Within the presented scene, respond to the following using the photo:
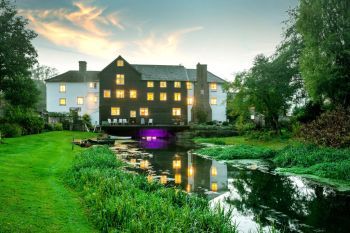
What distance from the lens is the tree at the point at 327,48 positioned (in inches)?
1008

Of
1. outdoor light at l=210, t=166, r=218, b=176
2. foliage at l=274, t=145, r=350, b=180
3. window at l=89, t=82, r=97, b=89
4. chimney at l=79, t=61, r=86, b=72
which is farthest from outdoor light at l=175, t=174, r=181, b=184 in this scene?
chimney at l=79, t=61, r=86, b=72

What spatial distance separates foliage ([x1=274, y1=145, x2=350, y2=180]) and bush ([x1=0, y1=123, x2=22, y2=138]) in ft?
85.6

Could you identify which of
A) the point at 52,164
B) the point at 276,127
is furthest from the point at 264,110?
the point at 52,164

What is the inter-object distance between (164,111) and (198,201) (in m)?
60.0

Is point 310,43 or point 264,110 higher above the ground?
point 310,43

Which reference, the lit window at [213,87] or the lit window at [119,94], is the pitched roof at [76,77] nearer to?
the lit window at [119,94]

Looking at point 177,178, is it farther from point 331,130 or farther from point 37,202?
point 331,130

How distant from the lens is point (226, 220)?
9.72 m

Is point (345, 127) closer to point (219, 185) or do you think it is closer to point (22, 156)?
point (219, 185)

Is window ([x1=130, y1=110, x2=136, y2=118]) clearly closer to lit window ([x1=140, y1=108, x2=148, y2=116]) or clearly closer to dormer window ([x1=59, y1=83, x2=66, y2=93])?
lit window ([x1=140, y1=108, x2=148, y2=116])

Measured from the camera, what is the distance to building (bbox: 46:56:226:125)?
70.0 metres

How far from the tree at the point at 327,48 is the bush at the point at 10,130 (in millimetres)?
28602

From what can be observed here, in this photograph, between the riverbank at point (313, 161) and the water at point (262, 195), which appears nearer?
the water at point (262, 195)

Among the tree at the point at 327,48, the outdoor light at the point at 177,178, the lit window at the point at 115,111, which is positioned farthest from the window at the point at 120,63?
the outdoor light at the point at 177,178
